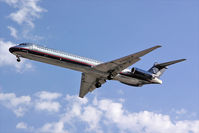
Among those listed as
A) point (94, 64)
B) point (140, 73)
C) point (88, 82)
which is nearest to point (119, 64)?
point (94, 64)

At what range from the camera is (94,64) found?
1046 inches

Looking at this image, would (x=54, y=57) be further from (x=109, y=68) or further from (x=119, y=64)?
(x=119, y=64)

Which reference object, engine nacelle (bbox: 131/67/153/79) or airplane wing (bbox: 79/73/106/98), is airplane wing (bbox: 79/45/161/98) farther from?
engine nacelle (bbox: 131/67/153/79)

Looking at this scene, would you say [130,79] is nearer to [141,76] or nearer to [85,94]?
[141,76]

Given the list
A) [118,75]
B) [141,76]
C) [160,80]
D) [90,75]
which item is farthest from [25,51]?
[160,80]

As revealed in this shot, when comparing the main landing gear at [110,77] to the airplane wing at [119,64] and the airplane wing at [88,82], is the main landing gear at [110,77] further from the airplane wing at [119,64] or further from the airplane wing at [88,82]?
the airplane wing at [88,82]

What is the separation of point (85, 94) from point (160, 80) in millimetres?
8977

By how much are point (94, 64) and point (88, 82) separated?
419 cm

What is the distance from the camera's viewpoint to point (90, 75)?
92.8 ft

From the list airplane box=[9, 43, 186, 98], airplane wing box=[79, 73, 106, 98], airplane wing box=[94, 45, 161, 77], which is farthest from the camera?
airplane wing box=[79, 73, 106, 98]

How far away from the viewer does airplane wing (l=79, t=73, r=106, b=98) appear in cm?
2897

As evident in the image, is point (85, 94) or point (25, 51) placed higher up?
point (25, 51)

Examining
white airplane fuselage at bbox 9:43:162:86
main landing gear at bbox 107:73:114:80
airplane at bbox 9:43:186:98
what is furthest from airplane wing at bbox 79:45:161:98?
white airplane fuselage at bbox 9:43:162:86

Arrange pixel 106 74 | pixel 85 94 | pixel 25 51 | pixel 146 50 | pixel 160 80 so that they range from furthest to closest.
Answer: pixel 85 94 < pixel 160 80 < pixel 106 74 < pixel 25 51 < pixel 146 50
